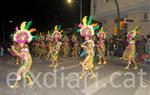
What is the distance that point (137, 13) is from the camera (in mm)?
30875

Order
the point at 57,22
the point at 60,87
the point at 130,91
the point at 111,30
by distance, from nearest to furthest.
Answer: the point at 130,91 < the point at 60,87 < the point at 111,30 < the point at 57,22

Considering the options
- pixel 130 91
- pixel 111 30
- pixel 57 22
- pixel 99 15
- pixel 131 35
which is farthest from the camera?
pixel 57 22

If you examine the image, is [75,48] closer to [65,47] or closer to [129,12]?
[65,47]

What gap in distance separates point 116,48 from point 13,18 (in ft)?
200

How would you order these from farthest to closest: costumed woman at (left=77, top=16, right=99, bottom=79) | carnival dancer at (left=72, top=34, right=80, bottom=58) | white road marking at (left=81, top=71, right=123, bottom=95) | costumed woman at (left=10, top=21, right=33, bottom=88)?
carnival dancer at (left=72, top=34, right=80, bottom=58) < costumed woman at (left=77, top=16, right=99, bottom=79) < costumed woman at (left=10, top=21, right=33, bottom=88) < white road marking at (left=81, top=71, right=123, bottom=95)

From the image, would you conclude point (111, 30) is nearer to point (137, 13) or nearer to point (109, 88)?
point (137, 13)

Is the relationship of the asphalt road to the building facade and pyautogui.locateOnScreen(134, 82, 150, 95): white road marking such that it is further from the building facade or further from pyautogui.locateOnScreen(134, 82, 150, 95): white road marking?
the building facade

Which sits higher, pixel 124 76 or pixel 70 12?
pixel 70 12

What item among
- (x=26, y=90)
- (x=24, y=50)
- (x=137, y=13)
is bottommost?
(x=26, y=90)

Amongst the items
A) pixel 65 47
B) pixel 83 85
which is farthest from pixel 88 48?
pixel 65 47

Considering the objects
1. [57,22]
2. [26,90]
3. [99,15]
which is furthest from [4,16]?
[26,90]

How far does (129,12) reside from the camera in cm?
3212

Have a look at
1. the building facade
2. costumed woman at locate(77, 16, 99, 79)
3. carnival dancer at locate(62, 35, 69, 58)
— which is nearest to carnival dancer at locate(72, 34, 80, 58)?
carnival dancer at locate(62, 35, 69, 58)

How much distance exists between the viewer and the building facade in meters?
28.8
